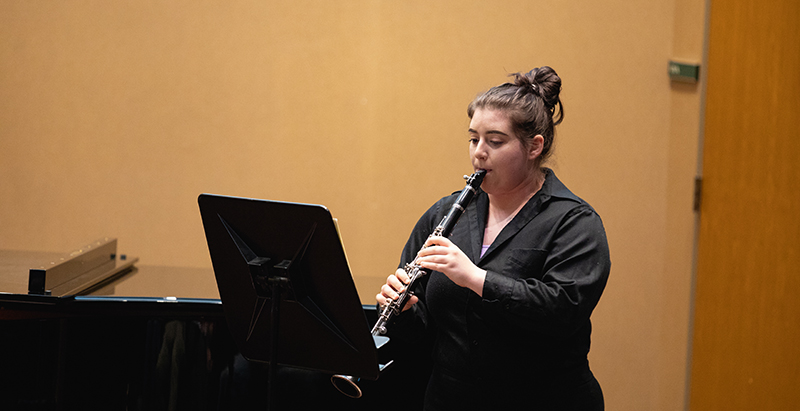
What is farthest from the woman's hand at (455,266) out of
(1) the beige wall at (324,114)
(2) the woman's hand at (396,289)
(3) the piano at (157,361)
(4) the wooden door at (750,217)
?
(4) the wooden door at (750,217)

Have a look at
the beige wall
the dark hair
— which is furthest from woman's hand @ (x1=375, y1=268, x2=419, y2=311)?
the beige wall

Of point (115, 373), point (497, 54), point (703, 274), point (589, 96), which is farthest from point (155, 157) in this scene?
point (703, 274)

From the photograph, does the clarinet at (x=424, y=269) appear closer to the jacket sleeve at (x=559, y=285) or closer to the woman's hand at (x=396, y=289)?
the woman's hand at (x=396, y=289)

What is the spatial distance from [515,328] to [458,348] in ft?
0.44

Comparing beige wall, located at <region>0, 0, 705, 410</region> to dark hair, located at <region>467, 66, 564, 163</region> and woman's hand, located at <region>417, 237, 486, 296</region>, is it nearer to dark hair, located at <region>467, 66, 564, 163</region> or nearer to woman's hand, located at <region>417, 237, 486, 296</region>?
dark hair, located at <region>467, 66, 564, 163</region>

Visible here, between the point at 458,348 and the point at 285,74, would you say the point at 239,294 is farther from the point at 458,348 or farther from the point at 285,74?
the point at 285,74

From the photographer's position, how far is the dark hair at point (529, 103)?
144 centimetres

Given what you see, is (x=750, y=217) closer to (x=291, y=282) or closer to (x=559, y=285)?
(x=559, y=285)

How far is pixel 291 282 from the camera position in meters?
1.30

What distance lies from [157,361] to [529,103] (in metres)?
1.20

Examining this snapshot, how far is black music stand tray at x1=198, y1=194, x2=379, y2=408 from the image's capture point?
1.26 meters

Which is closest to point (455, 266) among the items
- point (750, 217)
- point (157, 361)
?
point (157, 361)

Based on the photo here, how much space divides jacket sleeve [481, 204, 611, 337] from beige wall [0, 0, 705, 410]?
1588 mm

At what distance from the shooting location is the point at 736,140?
9.84 ft
